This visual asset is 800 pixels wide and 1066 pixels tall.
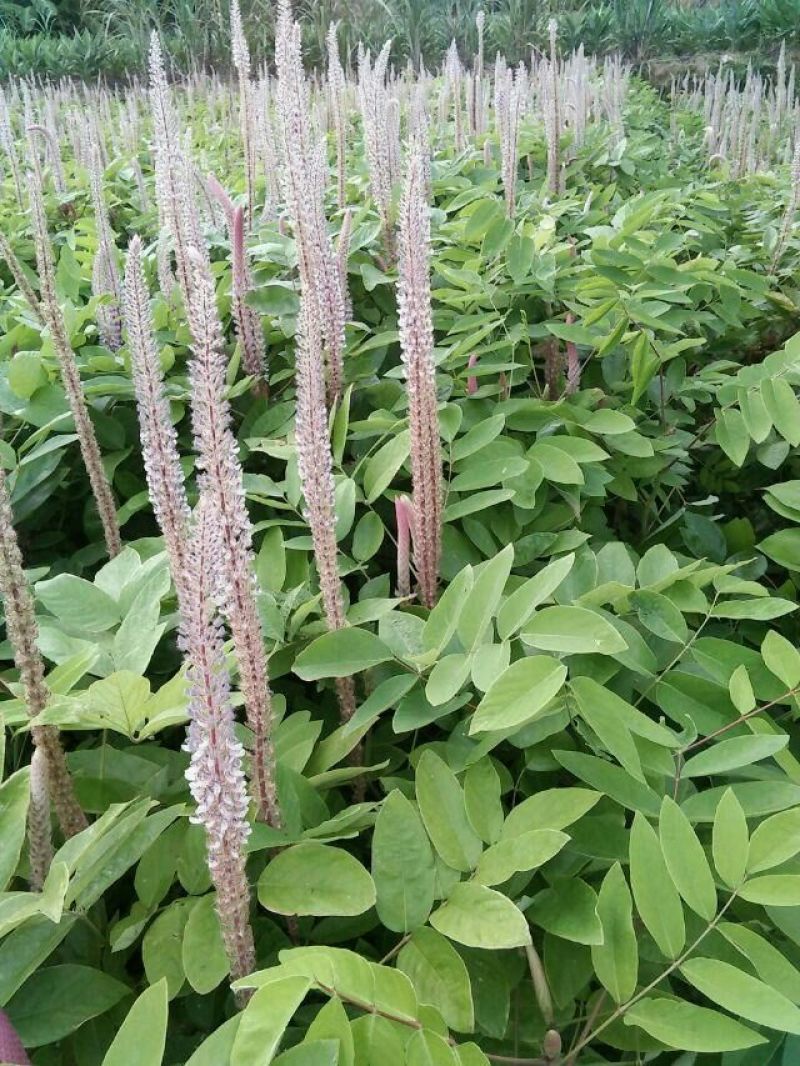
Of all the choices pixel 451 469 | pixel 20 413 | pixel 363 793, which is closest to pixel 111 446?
pixel 20 413

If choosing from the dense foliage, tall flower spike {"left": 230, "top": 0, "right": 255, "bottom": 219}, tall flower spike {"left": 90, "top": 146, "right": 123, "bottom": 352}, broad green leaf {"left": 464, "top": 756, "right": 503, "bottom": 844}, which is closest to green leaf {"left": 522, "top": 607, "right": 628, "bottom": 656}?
broad green leaf {"left": 464, "top": 756, "right": 503, "bottom": 844}

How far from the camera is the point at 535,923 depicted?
2.56ft

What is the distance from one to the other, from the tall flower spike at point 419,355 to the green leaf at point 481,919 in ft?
1.47

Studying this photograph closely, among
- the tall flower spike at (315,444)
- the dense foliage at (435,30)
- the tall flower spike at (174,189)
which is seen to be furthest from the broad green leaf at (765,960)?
the dense foliage at (435,30)

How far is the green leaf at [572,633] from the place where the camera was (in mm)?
797

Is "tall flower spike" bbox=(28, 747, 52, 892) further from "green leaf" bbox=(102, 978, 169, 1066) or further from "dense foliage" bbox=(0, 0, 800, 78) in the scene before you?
"dense foliage" bbox=(0, 0, 800, 78)

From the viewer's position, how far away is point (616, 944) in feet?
2.28

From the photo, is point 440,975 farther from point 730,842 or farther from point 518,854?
point 730,842

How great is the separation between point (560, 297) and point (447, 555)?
71cm

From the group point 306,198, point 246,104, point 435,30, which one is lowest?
point 306,198

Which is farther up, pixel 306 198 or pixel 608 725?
pixel 306 198

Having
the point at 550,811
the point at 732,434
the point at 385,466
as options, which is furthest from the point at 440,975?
the point at 732,434

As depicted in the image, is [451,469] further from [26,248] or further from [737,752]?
[26,248]

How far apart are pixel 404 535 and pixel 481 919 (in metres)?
0.47
